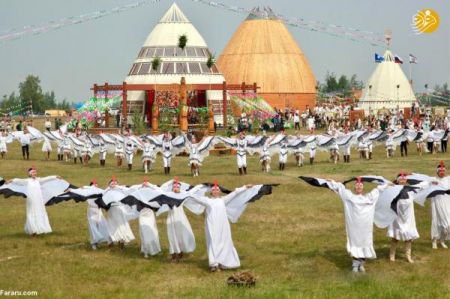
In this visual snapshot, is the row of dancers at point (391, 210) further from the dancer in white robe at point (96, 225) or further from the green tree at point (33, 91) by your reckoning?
the green tree at point (33, 91)

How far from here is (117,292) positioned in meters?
17.3

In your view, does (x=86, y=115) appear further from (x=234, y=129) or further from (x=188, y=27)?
(x=188, y=27)

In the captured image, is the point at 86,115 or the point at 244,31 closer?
the point at 86,115

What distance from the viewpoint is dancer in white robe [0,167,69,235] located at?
2352 centimetres

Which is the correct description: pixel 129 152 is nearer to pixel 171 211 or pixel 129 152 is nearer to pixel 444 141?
pixel 444 141

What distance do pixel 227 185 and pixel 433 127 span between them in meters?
16.8

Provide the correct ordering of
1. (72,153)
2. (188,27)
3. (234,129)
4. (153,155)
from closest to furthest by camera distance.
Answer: (153,155)
(72,153)
(234,129)
(188,27)

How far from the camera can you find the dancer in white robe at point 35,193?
23.5 meters

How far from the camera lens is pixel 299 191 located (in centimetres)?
3098

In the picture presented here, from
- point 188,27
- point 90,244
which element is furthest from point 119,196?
point 188,27

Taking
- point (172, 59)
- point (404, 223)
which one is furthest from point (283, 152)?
point (172, 59)

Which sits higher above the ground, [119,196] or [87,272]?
[119,196]

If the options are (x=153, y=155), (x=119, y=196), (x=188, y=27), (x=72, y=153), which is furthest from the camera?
(x=188, y=27)

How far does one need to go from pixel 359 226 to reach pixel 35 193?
917cm
